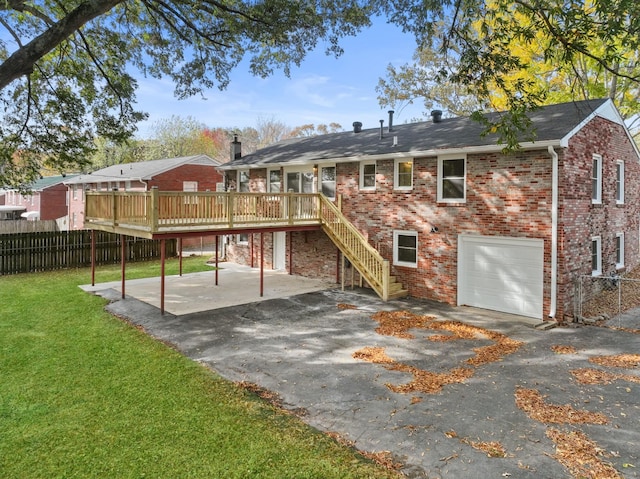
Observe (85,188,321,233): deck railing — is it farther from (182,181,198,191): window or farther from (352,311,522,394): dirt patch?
(182,181,198,191): window

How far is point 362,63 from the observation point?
84.1 ft

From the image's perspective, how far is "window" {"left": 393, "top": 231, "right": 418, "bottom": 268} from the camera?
13906 millimetres

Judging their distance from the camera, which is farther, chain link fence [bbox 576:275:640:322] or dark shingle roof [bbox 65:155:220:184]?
dark shingle roof [bbox 65:155:220:184]

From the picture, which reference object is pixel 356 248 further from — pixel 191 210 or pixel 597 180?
pixel 597 180

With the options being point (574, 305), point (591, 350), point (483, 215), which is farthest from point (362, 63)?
point (591, 350)

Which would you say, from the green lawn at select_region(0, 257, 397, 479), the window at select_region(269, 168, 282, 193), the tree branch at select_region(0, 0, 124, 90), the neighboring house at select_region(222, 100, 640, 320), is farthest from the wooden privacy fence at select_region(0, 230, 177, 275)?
the tree branch at select_region(0, 0, 124, 90)

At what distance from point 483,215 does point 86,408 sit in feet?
34.4

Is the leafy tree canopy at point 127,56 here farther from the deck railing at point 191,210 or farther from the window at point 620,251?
the window at point 620,251

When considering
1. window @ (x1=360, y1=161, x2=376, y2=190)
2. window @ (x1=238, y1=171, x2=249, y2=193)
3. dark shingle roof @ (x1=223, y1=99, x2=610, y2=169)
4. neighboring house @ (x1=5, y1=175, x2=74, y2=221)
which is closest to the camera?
dark shingle roof @ (x1=223, y1=99, x2=610, y2=169)

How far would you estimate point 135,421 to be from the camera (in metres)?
5.83

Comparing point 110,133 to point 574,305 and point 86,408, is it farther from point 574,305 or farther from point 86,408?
point 574,305

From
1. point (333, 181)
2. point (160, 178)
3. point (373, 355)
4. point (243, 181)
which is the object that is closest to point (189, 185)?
point (160, 178)

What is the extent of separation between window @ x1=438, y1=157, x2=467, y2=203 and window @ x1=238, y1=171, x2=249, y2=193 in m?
9.65

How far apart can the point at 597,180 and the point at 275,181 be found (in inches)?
463
